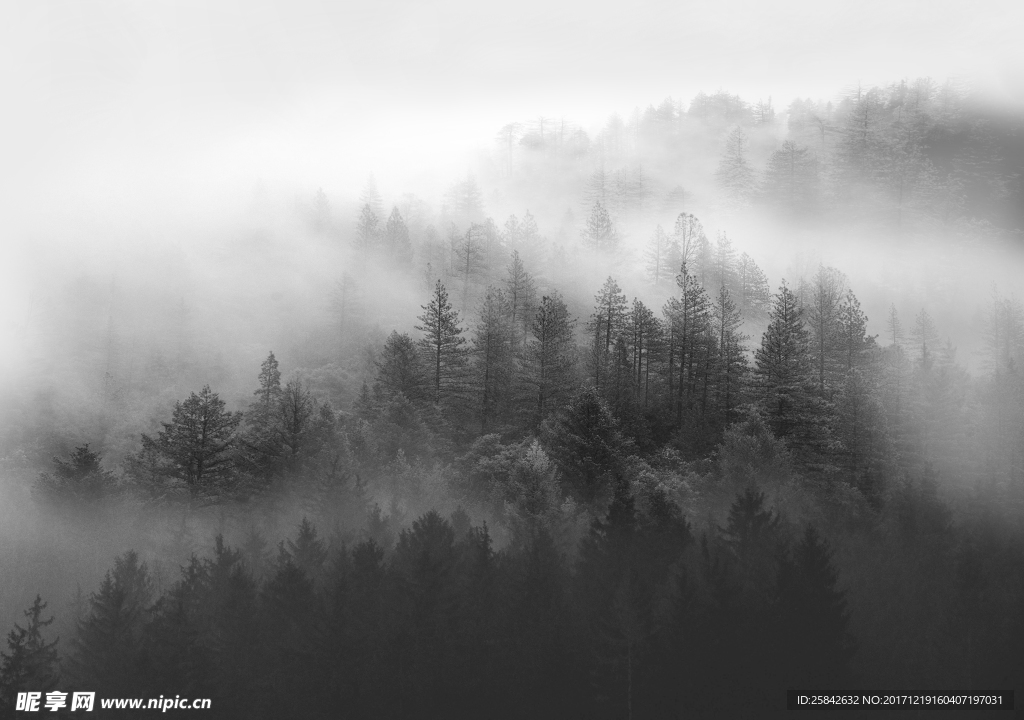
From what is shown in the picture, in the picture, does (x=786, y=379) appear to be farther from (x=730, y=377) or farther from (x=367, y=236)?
(x=367, y=236)

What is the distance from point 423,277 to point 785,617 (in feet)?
302

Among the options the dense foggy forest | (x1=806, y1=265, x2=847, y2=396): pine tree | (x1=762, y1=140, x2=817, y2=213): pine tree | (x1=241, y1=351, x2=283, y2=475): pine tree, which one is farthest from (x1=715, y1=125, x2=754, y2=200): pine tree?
(x1=241, y1=351, x2=283, y2=475): pine tree

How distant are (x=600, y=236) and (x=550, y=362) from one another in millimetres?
58669

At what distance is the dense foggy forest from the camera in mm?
41344

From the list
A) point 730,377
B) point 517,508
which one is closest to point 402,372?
point 517,508

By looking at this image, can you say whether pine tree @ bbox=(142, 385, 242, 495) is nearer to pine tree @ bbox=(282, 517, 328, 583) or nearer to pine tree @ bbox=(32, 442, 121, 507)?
pine tree @ bbox=(32, 442, 121, 507)

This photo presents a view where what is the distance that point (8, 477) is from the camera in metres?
67.4

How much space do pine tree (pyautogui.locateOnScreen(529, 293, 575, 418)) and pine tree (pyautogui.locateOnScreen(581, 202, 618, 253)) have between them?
5065 centimetres

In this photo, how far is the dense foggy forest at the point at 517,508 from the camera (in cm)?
4134

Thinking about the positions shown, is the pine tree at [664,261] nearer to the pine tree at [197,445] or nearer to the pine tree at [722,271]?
the pine tree at [722,271]

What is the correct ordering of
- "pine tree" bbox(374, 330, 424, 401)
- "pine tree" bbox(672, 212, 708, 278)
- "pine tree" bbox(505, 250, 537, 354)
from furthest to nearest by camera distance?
"pine tree" bbox(672, 212, 708, 278) → "pine tree" bbox(505, 250, 537, 354) → "pine tree" bbox(374, 330, 424, 401)

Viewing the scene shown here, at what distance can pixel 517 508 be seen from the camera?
52.2 m

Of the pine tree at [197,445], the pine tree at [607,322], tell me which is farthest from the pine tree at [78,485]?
the pine tree at [607,322]

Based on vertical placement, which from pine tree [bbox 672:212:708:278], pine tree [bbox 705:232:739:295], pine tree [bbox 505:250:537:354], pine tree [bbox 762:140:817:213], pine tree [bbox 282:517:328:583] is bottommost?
pine tree [bbox 282:517:328:583]
